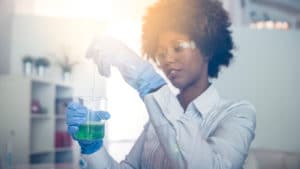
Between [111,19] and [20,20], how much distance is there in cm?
39

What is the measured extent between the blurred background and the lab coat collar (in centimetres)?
3

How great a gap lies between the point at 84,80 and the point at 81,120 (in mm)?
190

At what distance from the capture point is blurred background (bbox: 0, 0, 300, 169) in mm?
1629

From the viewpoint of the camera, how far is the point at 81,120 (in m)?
1.52

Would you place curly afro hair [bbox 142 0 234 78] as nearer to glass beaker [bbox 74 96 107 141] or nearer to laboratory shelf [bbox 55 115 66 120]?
glass beaker [bbox 74 96 107 141]

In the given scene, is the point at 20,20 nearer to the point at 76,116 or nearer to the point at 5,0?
the point at 5,0

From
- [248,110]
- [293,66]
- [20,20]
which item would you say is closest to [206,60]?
[248,110]

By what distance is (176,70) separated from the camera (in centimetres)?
162

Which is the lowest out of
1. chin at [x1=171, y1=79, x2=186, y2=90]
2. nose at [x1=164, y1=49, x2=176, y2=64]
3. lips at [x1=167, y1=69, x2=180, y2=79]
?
chin at [x1=171, y1=79, x2=186, y2=90]

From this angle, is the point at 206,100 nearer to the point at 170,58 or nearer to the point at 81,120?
the point at 170,58

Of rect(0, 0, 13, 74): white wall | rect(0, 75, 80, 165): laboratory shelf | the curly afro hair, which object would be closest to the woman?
the curly afro hair

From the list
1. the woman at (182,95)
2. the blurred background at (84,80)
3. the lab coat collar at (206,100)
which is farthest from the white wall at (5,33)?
the lab coat collar at (206,100)

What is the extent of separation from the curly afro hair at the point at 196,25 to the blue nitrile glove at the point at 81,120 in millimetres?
317

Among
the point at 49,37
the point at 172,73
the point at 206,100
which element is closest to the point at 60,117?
Answer: the point at 49,37
